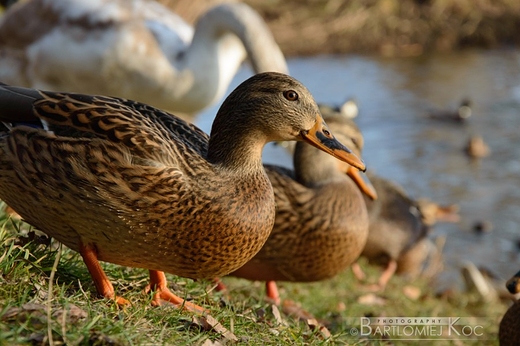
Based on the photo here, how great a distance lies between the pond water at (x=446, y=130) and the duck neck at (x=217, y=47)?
280 centimetres

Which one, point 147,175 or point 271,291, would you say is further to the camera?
point 271,291

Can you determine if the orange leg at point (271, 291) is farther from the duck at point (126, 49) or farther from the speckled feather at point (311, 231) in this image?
the duck at point (126, 49)

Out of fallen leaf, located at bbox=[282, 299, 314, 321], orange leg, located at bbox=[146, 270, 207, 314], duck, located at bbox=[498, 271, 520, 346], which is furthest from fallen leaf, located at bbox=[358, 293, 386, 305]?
orange leg, located at bbox=[146, 270, 207, 314]

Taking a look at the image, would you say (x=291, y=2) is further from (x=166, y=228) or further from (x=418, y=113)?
(x=166, y=228)

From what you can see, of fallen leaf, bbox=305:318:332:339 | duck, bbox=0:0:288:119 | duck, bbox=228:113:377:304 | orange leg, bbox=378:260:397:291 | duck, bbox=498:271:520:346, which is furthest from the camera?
duck, bbox=0:0:288:119

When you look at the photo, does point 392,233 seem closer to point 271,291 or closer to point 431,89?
point 271,291

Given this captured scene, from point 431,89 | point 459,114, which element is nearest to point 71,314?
point 459,114

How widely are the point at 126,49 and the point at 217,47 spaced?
89 centimetres

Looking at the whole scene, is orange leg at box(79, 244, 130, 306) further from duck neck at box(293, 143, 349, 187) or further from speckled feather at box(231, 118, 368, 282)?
duck neck at box(293, 143, 349, 187)

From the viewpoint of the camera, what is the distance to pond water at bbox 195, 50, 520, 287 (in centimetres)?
959

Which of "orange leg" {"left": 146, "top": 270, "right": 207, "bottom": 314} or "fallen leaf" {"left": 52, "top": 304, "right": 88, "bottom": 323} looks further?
"orange leg" {"left": 146, "top": 270, "right": 207, "bottom": 314}

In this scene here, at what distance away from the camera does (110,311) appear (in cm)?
322

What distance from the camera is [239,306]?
4.05 metres

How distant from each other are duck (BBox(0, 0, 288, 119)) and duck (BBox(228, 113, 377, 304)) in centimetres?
241
